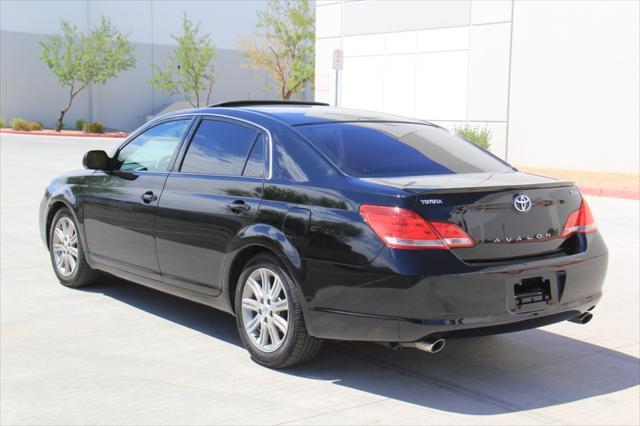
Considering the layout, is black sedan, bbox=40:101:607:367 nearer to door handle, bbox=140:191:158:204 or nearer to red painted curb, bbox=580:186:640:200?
door handle, bbox=140:191:158:204

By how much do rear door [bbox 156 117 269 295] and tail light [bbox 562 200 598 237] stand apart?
1866 mm

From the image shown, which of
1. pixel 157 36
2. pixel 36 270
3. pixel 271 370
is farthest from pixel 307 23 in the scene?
pixel 271 370

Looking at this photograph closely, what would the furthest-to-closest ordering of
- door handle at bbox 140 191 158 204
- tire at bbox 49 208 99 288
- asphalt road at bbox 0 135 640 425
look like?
tire at bbox 49 208 99 288 < door handle at bbox 140 191 158 204 < asphalt road at bbox 0 135 640 425

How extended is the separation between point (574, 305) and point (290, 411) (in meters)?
1.78

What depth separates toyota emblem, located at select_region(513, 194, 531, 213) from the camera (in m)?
4.77

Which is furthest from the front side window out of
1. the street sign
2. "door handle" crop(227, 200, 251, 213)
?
the street sign

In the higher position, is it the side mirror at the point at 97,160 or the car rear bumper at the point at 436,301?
the side mirror at the point at 97,160

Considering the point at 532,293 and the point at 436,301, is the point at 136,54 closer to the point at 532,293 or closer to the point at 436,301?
the point at 532,293

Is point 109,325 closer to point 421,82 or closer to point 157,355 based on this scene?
point 157,355

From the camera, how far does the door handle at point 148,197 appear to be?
6.20 m

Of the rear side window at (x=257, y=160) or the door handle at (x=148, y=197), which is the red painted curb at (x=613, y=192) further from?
the rear side window at (x=257, y=160)

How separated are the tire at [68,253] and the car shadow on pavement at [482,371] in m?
1.38

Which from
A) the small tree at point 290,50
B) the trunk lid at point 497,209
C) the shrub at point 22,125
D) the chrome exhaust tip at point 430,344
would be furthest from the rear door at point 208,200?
the small tree at point 290,50

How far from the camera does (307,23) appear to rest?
46094 millimetres
